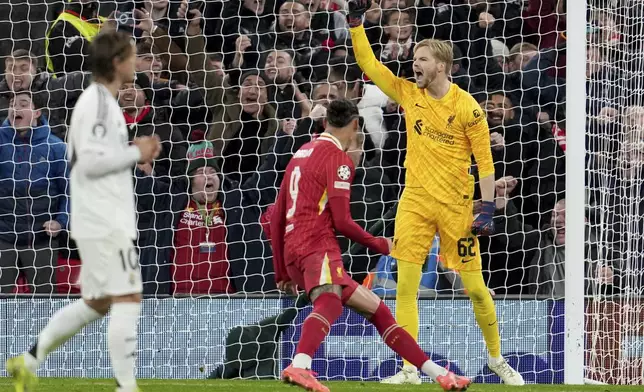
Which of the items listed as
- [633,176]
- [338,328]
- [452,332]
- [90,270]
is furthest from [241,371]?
[90,270]

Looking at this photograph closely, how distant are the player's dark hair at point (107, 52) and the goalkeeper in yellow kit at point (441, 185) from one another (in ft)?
8.97

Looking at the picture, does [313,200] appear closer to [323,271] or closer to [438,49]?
[323,271]

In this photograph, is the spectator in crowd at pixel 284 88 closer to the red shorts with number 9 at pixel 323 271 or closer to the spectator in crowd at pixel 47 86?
the spectator in crowd at pixel 47 86

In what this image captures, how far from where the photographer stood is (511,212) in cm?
985

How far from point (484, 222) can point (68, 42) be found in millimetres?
4750

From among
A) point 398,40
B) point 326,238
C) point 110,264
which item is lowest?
point 110,264

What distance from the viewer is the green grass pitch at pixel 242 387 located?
7.54 metres

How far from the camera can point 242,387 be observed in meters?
7.68

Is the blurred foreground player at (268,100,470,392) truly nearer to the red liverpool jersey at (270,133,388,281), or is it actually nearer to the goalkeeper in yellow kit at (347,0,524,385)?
the red liverpool jersey at (270,133,388,281)

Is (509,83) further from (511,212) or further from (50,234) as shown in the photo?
(50,234)

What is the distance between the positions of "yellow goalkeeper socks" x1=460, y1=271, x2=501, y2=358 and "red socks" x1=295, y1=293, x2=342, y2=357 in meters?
1.49

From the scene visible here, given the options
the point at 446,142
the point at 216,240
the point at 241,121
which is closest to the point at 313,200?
the point at 446,142

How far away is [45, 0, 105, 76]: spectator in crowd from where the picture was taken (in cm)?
1102

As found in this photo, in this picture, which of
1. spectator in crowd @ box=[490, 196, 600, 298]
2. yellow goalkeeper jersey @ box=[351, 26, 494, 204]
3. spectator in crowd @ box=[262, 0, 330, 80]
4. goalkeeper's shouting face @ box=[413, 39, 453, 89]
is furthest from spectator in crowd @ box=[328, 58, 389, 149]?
goalkeeper's shouting face @ box=[413, 39, 453, 89]
